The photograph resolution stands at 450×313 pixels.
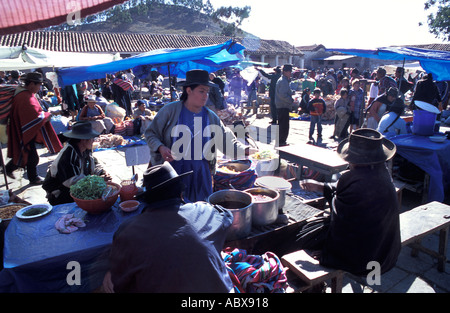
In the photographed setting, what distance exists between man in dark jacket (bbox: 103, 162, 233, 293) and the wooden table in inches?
113

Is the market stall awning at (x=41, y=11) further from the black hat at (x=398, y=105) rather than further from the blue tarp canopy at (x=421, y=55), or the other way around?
the blue tarp canopy at (x=421, y=55)

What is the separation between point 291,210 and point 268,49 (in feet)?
126

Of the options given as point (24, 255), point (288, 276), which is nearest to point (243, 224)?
point (288, 276)

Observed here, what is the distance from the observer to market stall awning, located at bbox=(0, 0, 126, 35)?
4.75 feet

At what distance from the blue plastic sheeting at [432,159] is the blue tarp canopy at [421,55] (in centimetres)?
245

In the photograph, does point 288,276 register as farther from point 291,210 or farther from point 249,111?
point 249,111

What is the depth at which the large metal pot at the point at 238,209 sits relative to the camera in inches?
98.0

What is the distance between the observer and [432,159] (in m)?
4.71

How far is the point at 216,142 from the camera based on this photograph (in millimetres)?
3387

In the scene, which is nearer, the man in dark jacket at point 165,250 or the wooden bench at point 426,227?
the man in dark jacket at point 165,250

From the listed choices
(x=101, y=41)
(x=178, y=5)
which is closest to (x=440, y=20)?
(x=101, y=41)

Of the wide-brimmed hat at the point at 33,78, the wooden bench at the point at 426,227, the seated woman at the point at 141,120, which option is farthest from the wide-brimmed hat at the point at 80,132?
the seated woman at the point at 141,120
